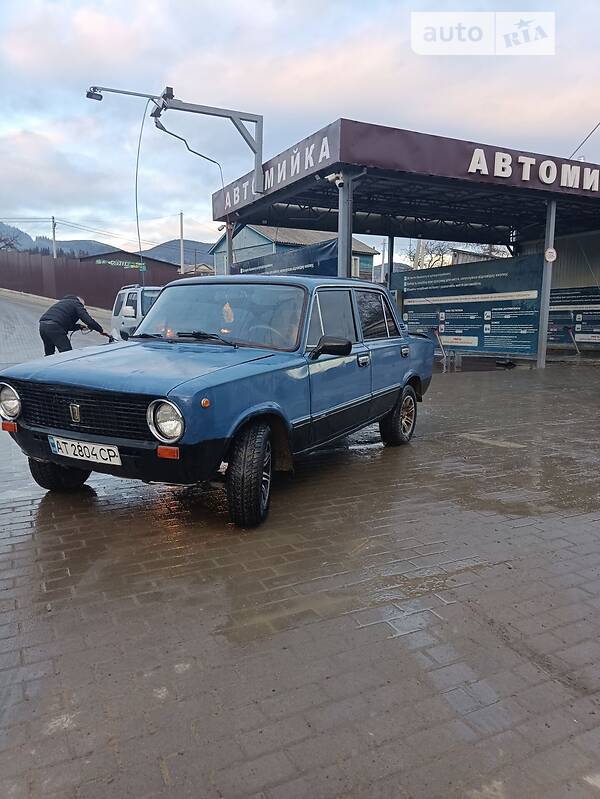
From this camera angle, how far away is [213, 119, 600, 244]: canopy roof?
11539mm

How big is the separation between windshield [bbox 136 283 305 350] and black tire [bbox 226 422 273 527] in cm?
85

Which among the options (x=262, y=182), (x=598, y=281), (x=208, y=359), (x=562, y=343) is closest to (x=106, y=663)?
(x=208, y=359)

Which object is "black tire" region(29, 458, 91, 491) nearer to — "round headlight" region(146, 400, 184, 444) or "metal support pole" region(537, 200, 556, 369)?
"round headlight" region(146, 400, 184, 444)

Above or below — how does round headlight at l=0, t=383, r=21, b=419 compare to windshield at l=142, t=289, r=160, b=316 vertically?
below

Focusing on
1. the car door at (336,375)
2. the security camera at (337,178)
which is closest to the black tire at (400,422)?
the car door at (336,375)

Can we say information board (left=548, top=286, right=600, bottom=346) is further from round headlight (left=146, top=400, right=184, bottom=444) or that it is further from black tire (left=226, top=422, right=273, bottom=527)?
round headlight (left=146, top=400, right=184, bottom=444)

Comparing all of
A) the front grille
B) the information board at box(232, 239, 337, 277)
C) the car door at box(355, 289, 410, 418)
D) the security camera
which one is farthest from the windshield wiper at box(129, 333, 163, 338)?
the information board at box(232, 239, 337, 277)

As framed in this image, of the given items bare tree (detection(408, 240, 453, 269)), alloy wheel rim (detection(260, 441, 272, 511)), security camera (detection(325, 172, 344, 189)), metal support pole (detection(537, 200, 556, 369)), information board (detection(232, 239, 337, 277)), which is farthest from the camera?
bare tree (detection(408, 240, 453, 269))

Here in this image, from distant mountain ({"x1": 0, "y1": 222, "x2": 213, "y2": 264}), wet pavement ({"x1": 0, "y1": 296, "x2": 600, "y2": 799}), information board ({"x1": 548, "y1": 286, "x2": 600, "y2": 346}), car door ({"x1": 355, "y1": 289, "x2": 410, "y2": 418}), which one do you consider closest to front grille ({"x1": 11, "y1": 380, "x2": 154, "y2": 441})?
wet pavement ({"x1": 0, "y1": 296, "x2": 600, "y2": 799})

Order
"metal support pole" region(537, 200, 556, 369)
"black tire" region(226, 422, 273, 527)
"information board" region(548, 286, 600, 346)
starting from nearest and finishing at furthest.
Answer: "black tire" region(226, 422, 273, 527) < "metal support pole" region(537, 200, 556, 369) < "information board" region(548, 286, 600, 346)

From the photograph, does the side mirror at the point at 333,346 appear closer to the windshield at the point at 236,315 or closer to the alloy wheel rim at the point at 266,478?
the windshield at the point at 236,315

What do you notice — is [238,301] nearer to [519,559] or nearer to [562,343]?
[519,559]

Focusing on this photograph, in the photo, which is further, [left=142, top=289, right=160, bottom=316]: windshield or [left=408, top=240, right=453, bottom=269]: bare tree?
[left=408, top=240, right=453, bottom=269]: bare tree

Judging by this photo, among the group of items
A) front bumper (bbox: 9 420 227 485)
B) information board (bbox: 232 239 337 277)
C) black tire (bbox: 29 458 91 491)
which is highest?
information board (bbox: 232 239 337 277)
